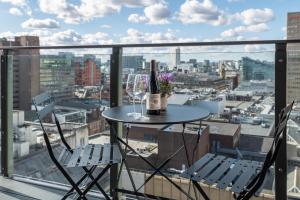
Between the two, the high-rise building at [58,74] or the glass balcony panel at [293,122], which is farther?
the high-rise building at [58,74]

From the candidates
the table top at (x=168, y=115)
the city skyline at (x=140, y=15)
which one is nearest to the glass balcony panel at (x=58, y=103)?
the table top at (x=168, y=115)

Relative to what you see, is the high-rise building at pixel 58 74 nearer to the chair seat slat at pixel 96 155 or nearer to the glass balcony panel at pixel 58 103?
the glass balcony panel at pixel 58 103

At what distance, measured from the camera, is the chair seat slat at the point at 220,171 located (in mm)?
1843

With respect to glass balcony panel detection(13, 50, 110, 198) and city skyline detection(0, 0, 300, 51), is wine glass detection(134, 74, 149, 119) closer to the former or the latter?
glass balcony panel detection(13, 50, 110, 198)

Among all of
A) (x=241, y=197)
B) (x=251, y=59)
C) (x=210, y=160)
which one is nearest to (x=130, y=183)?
(x=210, y=160)

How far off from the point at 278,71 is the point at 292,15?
960 millimetres

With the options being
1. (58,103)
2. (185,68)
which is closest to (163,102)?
(185,68)

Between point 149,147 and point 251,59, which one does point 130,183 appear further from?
point 251,59

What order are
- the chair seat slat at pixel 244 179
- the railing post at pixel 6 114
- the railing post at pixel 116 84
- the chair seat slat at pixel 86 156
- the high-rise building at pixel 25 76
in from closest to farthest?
the chair seat slat at pixel 244 179
the chair seat slat at pixel 86 156
the railing post at pixel 116 84
the high-rise building at pixel 25 76
the railing post at pixel 6 114

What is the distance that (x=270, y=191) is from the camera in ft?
7.37

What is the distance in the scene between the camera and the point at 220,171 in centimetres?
194

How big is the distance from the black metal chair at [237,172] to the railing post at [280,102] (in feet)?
0.69

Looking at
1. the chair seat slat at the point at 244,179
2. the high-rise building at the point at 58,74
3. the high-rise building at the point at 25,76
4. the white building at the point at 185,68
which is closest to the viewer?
the chair seat slat at the point at 244,179

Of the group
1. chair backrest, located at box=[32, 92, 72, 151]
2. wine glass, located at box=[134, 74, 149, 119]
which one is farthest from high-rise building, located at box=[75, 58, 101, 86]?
wine glass, located at box=[134, 74, 149, 119]
